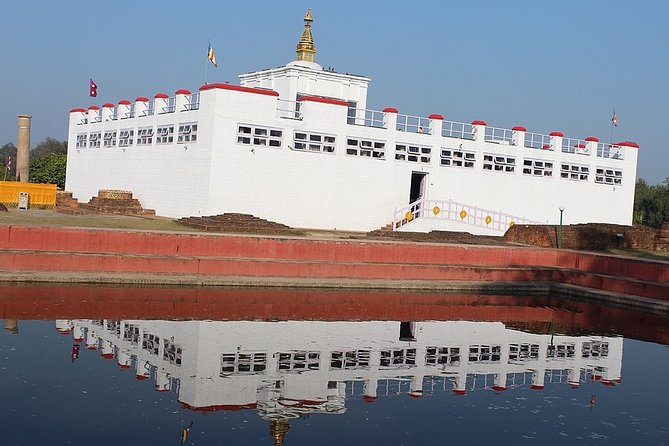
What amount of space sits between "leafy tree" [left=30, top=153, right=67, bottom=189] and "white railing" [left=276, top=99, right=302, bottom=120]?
29427 mm

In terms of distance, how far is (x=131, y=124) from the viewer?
3991 cm

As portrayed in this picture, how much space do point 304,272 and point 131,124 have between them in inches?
697

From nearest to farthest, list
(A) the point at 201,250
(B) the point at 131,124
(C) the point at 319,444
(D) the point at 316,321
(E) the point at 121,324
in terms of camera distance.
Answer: (C) the point at 319,444
(E) the point at 121,324
(D) the point at 316,321
(A) the point at 201,250
(B) the point at 131,124

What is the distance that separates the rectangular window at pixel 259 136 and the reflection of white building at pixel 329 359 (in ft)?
47.1

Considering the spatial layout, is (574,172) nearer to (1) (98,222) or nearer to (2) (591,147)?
(2) (591,147)

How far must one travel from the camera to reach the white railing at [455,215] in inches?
1443

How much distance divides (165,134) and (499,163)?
1496 cm

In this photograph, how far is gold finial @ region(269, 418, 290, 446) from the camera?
1131cm

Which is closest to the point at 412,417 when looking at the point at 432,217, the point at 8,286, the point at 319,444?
the point at 319,444

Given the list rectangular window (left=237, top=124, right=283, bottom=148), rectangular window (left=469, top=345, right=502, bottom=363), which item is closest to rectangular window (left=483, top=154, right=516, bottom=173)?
rectangular window (left=237, top=124, right=283, bottom=148)

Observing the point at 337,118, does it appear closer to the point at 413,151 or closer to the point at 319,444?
the point at 413,151

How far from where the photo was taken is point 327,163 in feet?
116

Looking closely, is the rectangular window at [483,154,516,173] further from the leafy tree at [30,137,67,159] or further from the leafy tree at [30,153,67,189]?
the leafy tree at [30,137,67,159]

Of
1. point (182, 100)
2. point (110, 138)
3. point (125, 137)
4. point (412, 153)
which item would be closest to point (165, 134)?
point (182, 100)
